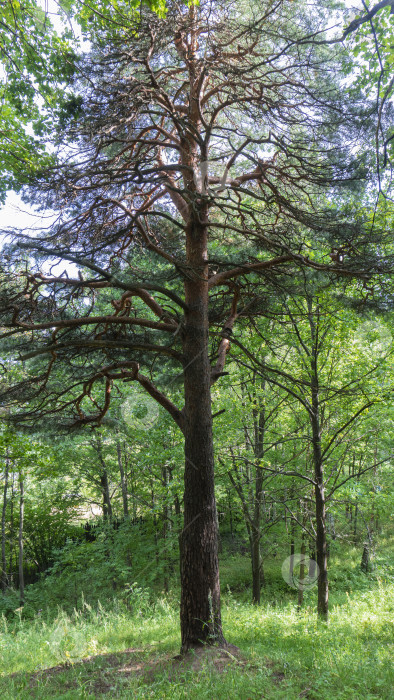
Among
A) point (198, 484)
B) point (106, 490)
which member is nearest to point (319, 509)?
point (198, 484)

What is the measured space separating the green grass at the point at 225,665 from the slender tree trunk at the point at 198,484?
0.52 m

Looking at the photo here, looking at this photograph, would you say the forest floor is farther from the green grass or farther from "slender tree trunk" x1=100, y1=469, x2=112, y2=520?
"slender tree trunk" x1=100, y1=469, x2=112, y2=520

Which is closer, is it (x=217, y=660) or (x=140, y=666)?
(x=217, y=660)

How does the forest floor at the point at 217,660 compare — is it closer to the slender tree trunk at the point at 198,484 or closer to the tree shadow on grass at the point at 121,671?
the tree shadow on grass at the point at 121,671

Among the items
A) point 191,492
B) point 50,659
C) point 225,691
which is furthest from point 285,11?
point 50,659

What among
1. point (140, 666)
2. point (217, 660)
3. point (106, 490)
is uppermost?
point (106, 490)

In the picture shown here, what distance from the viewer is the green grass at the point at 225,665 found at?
401cm

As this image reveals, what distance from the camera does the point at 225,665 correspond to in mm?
4566

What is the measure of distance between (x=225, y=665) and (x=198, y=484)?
1.90 meters

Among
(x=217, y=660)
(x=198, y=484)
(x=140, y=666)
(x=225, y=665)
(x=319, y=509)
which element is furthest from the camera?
(x=319, y=509)

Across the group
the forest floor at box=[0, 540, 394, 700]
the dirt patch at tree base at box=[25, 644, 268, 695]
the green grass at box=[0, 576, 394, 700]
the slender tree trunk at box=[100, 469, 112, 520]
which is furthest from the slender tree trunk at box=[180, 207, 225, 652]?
the slender tree trunk at box=[100, 469, 112, 520]

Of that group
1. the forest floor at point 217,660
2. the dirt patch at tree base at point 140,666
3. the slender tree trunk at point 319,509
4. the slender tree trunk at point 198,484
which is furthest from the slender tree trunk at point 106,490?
the slender tree trunk at point 198,484

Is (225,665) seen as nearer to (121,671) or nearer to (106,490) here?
(121,671)

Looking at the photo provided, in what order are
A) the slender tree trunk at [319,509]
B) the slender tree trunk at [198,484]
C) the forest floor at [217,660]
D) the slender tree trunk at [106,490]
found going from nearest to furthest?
1. the forest floor at [217,660]
2. the slender tree trunk at [198,484]
3. the slender tree trunk at [319,509]
4. the slender tree trunk at [106,490]
